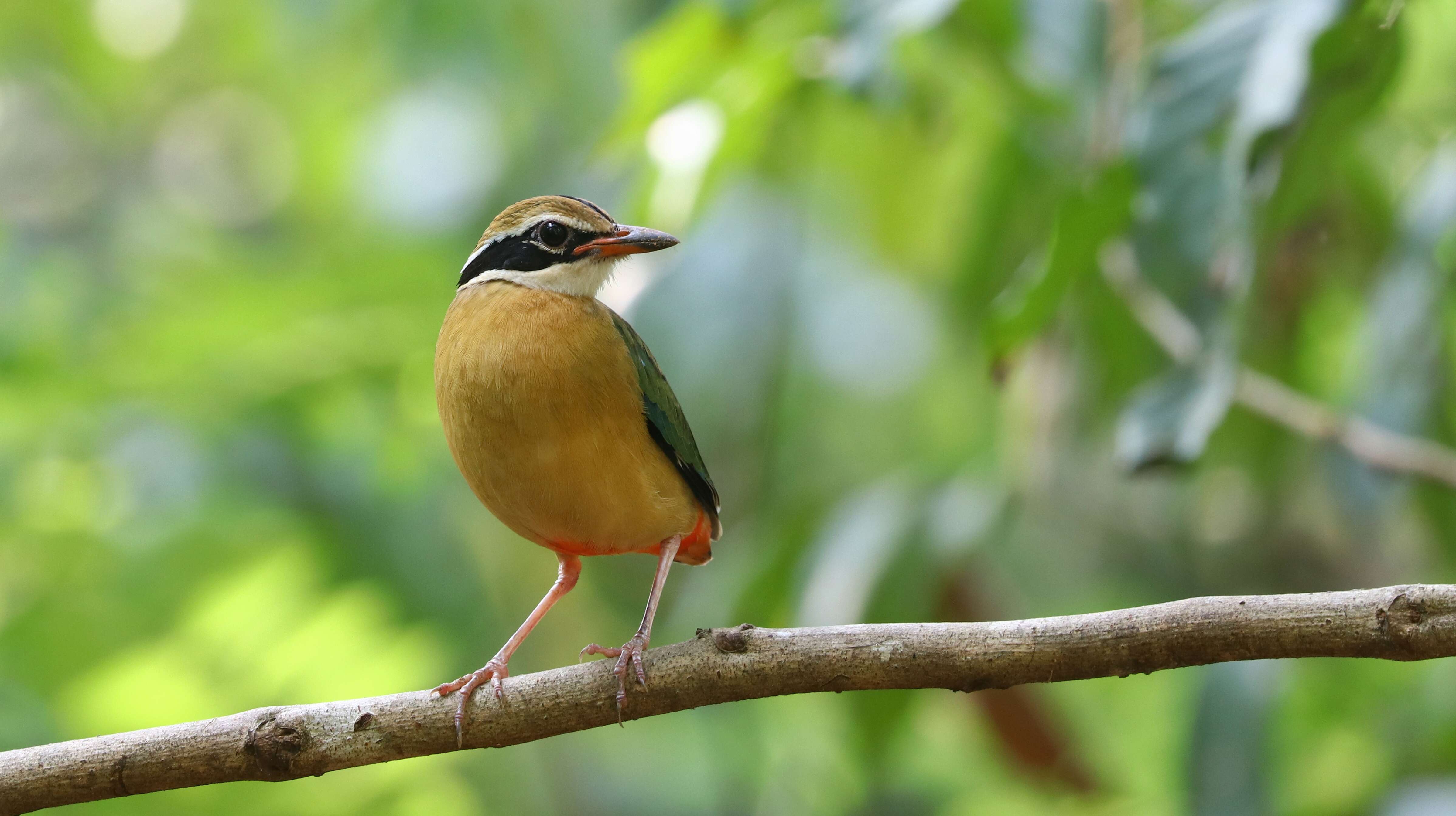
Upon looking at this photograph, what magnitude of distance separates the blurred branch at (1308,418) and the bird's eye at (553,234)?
2.04 meters

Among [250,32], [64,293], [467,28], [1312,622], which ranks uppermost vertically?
[250,32]

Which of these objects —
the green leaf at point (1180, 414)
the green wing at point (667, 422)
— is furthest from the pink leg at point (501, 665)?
the green leaf at point (1180, 414)

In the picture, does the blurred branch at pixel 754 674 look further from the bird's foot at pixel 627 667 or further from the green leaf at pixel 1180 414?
the green leaf at pixel 1180 414

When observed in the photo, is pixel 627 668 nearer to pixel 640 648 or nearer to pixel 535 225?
pixel 640 648

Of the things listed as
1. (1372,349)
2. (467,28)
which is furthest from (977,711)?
(467,28)

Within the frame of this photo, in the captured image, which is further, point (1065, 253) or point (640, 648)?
point (1065, 253)

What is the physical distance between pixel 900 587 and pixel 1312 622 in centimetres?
285

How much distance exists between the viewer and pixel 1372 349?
556 cm

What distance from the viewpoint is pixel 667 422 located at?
4492 mm

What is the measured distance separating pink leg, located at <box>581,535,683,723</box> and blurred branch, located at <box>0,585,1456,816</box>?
3 cm

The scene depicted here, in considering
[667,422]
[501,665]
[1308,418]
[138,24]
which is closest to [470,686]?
[501,665]

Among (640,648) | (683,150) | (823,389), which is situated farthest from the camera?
(823,389)

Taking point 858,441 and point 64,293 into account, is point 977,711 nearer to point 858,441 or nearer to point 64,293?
point 858,441

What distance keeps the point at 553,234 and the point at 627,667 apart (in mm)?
1829
